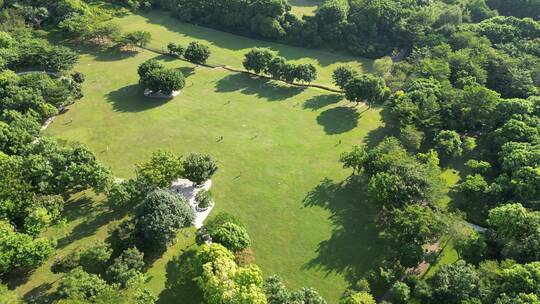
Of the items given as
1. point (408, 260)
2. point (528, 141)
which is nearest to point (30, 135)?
point (408, 260)

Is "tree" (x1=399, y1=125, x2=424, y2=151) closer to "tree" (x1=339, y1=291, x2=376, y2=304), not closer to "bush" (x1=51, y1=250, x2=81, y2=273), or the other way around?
"tree" (x1=339, y1=291, x2=376, y2=304)

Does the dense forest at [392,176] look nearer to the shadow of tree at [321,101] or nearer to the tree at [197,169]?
the tree at [197,169]

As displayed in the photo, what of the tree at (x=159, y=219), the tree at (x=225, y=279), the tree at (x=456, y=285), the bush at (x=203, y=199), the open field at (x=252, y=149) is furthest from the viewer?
the bush at (x=203, y=199)

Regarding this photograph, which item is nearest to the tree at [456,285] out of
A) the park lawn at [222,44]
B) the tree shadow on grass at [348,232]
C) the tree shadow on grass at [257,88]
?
the tree shadow on grass at [348,232]

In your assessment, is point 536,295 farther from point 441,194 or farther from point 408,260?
point 441,194

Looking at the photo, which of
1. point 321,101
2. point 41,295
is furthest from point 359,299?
point 321,101

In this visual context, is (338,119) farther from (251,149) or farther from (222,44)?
(222,44)

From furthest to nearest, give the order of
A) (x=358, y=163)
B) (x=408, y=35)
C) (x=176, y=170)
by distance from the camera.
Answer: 1. (x=408, y=35)
2. (x=358, y=163)
3. (x=176, y=170)
